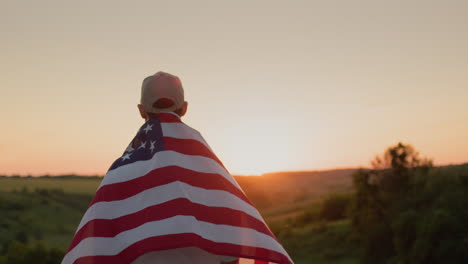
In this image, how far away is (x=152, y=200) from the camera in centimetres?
431

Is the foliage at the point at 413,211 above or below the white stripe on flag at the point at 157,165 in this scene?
below

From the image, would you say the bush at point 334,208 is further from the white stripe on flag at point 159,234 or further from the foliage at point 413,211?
the white stripe on flag at point 159,234

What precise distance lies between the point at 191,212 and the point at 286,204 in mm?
97826

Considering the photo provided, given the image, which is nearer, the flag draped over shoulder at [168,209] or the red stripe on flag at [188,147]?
the flag draped over shoulder at [168,209]

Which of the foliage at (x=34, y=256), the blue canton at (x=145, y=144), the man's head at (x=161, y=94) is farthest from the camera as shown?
the foliage at (x=34, y=256)

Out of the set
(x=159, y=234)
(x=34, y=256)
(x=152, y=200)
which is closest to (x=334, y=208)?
(x=34, y=256)

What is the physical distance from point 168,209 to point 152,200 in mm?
144

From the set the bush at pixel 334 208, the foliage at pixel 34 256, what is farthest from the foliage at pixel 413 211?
the bush at pixel 334 208

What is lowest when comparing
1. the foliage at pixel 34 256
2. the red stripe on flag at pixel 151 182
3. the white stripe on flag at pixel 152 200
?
the foliage at pixel 34 256

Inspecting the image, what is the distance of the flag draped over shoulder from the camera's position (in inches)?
165

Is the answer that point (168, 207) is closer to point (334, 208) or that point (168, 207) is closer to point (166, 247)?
point (166, 247)

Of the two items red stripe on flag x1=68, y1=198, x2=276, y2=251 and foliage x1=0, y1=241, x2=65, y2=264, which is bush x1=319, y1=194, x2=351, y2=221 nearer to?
foliage x1=0, y1=241, x2=65, y2=264

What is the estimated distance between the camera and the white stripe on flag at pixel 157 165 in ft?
14.6

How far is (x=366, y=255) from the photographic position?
33.9 meters
